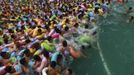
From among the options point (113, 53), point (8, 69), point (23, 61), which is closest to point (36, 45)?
point (23, 61)

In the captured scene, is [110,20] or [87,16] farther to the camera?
[110,20]

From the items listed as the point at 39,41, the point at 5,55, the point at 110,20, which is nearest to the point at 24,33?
the point at 39,41

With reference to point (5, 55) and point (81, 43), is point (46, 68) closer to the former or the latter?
point (5, 55)

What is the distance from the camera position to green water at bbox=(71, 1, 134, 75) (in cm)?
1298

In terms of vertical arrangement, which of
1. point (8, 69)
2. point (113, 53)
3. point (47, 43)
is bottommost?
point (113, 53)

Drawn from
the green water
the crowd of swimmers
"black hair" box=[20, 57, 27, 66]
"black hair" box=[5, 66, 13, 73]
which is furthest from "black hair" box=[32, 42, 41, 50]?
"black hair" box=[5, 66, 13, 73]

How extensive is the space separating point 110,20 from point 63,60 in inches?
368

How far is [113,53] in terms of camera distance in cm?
1473

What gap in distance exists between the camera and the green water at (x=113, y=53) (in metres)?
13.0

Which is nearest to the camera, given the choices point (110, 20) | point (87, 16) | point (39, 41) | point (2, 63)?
point (2, 63)

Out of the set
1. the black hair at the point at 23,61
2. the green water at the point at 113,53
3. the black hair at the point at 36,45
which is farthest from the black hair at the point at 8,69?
the green water at the point at 113,53

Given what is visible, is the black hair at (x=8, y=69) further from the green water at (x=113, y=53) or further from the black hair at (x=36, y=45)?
the green water at (x=113, y=53)

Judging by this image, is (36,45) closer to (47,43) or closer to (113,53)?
(47,43)

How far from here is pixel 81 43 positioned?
48.9 feet
